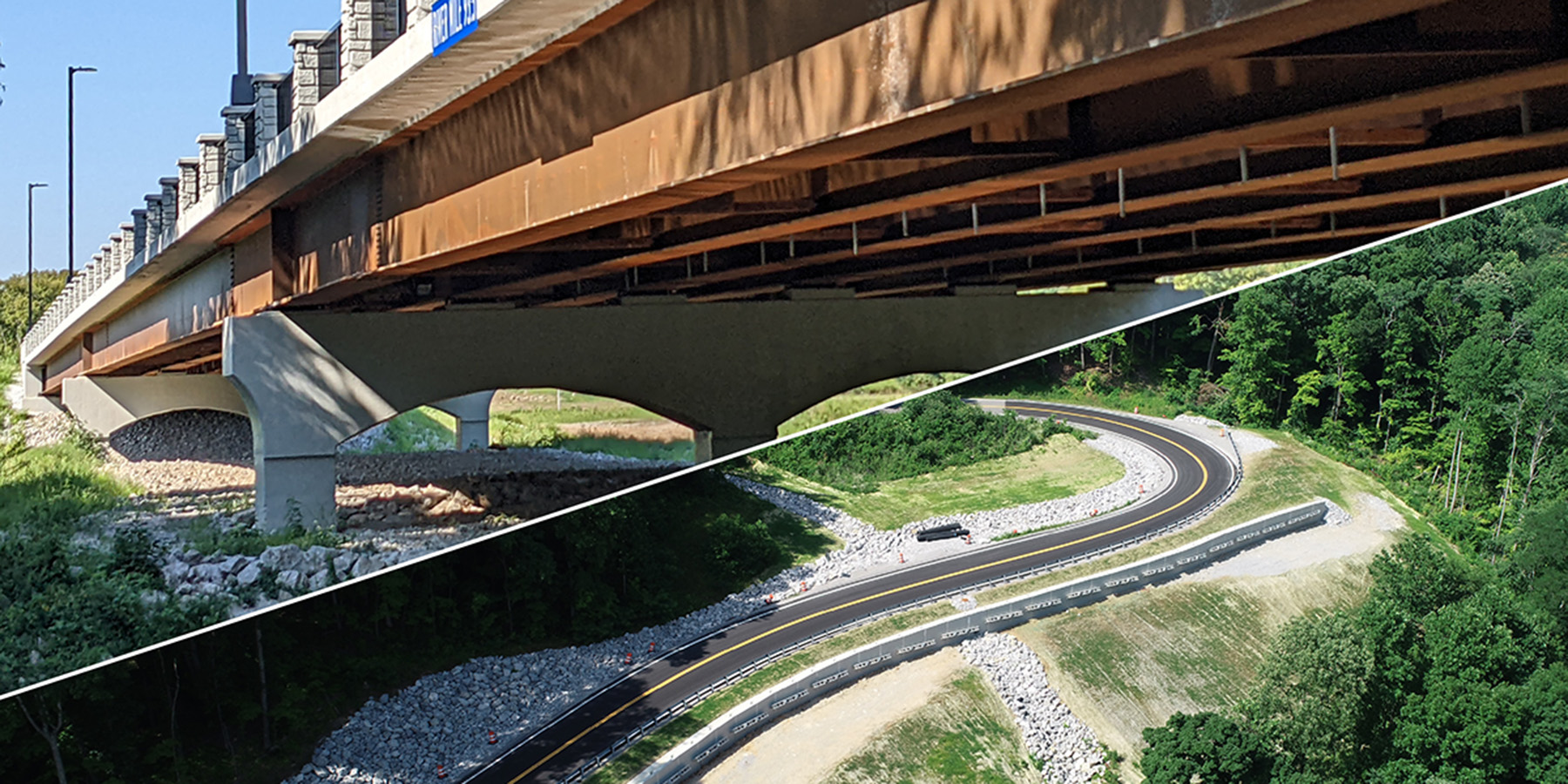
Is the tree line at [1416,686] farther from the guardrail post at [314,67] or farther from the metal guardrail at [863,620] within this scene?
the guardrail post at [314,67]

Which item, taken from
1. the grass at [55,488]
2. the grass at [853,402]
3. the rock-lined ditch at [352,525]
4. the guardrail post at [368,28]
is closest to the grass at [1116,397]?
the rock-lined ditch at [352,525]

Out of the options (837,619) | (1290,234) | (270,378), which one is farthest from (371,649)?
(270,378)

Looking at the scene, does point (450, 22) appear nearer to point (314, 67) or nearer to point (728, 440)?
point (314, 67)

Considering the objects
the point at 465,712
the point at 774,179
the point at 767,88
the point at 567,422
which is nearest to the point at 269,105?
the point at 774,179

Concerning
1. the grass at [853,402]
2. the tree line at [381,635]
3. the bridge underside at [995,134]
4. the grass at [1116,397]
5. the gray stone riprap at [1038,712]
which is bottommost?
the gray stone riprap at [1038,712]

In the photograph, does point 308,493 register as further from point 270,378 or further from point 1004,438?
point 1004,438
